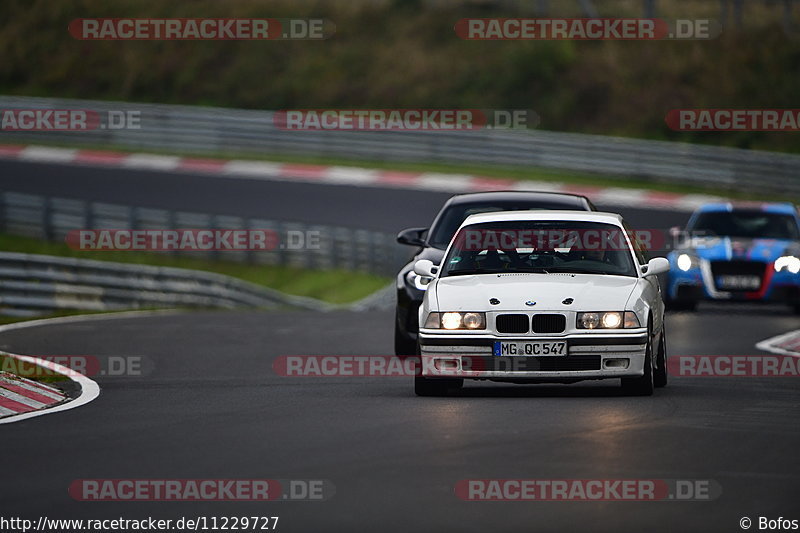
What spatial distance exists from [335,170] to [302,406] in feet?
94.9

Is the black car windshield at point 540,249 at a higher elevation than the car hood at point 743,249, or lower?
higher

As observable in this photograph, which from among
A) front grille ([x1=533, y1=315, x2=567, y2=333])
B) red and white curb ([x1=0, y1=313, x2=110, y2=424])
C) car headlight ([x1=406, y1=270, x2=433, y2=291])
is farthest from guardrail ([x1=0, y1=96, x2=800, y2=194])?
front grille ([x1=533, y1=315, x2=567, y2=333])

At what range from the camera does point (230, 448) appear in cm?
980

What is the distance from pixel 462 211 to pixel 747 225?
23.8 feet

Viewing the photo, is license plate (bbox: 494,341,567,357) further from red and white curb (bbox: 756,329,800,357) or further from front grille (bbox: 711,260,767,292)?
front grille (bbox: 711,260,767,292)

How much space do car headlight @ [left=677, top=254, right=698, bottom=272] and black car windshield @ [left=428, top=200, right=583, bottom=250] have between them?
5.84 m

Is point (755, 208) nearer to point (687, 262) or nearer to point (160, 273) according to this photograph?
point (687, 262)

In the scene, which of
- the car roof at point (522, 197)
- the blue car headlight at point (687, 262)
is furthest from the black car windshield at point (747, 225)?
the car roof at point (522, 197)

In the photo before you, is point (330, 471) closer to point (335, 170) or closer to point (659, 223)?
point (659, 223)

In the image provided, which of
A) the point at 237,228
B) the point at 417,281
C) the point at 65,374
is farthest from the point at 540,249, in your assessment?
the point at 237,228

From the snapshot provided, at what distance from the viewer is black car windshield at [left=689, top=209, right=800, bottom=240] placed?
22172 millimetres

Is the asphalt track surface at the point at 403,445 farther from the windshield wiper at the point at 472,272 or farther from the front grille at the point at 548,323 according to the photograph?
the windshield wiper at the point at 472,272

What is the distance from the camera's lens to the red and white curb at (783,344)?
17.1 metres

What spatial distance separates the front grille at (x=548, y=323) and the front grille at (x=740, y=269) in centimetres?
1001
